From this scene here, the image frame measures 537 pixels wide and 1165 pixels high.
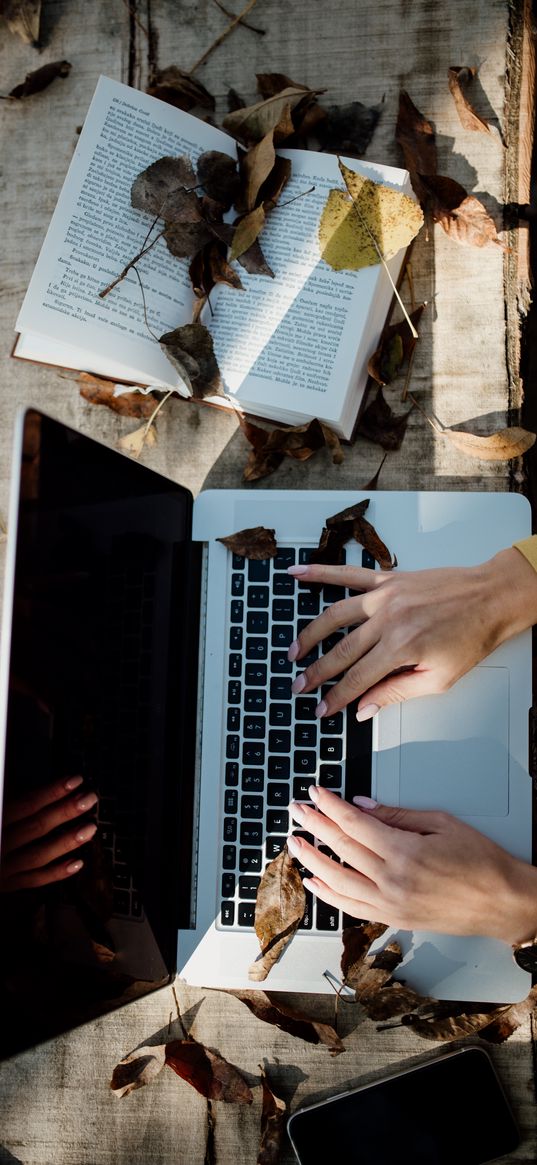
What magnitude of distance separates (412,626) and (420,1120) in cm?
60

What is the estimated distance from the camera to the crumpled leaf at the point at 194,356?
104 cm

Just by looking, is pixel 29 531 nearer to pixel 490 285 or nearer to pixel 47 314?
pixel 47 314

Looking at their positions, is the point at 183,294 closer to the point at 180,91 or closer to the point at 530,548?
the point at 180,91

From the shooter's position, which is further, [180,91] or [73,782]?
[180,91]

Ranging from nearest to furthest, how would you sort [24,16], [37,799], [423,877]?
[37,799], [423,877], [24,16]

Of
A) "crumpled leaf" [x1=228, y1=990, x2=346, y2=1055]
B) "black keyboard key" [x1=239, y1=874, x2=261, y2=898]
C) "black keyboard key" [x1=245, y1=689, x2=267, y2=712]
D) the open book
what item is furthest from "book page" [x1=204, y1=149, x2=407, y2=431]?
"crumpled leaf" [x1=228, y1=990, x2=346, y2=1055]

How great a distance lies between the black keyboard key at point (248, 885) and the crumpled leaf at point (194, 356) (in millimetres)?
622

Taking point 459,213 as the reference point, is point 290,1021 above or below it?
below

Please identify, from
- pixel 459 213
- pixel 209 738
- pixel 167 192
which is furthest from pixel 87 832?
pixel 459 213

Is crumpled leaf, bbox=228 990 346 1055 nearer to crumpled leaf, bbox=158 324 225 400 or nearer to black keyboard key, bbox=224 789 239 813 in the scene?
black keyboard key, bbox=224 789 239 813

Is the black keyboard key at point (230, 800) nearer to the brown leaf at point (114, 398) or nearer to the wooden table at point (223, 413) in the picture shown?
the wooden table at point (223, 413)

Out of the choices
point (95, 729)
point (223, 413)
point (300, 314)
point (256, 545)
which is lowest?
point (95, 729)

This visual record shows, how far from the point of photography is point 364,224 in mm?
1051

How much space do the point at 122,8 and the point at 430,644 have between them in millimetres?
1035
